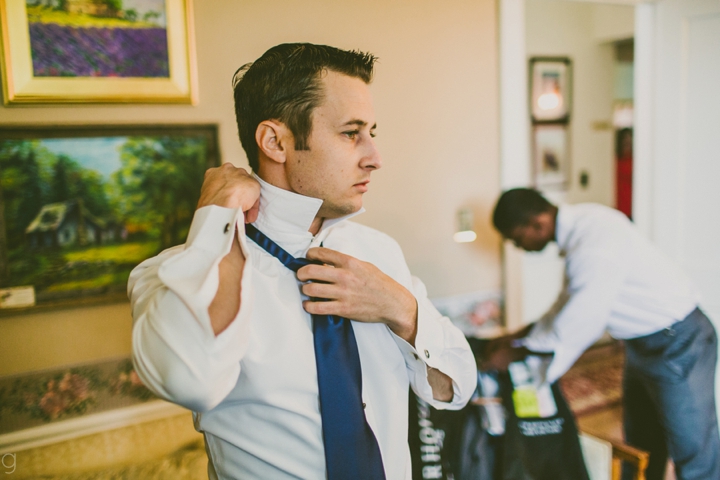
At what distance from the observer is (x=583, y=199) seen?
447 centimetres

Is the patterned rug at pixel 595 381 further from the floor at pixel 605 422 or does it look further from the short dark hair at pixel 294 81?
the short dark hair at pixel 294 81

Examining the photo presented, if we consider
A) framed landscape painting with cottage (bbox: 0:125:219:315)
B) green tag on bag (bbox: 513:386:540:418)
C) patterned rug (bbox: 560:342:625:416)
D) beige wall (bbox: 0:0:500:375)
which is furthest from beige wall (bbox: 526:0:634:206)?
framed landscape painting with cottage (bbox: 0:125:219:315)

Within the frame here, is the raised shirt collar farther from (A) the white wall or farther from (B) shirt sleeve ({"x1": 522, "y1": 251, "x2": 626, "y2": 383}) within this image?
(A) the white wall

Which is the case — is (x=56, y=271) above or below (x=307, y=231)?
below

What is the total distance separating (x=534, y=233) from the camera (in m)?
2.36

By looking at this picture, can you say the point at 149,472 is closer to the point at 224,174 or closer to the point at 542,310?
the point at 224,174

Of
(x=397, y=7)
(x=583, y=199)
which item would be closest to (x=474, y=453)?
(x=397, y=7)

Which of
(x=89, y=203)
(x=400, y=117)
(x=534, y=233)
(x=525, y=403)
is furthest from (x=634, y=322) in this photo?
(x=89, y=203)

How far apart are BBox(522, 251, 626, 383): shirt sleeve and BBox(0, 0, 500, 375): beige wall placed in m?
0.50

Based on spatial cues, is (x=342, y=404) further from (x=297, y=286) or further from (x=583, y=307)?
(x=583, y=307)

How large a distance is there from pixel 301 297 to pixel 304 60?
1.61 ft

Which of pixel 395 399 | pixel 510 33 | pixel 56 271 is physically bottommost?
pixel 395 399

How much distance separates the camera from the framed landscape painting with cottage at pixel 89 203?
167 cm

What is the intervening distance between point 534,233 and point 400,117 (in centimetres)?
82
